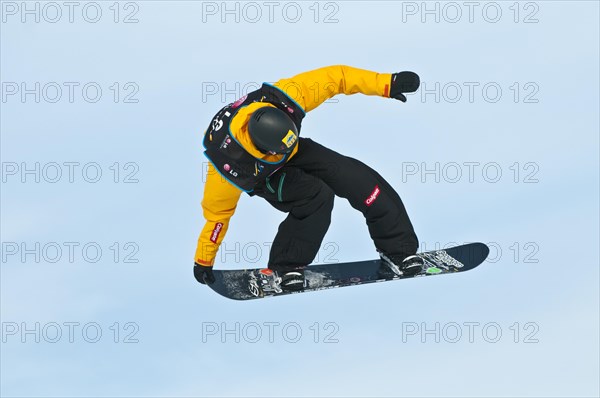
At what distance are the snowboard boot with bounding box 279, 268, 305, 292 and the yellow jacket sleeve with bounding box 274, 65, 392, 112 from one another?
1.75m

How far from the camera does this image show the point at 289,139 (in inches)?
329

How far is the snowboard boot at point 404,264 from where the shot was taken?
30.5 feet

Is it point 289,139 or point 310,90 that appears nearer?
point 289,139

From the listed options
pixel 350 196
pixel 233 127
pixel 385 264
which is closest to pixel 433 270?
pixel 385 264

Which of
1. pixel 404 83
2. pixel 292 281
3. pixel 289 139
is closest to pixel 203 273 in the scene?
pixel 292 281

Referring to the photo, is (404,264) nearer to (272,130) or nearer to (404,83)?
(404,83)

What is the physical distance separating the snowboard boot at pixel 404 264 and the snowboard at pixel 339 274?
1.9 inches

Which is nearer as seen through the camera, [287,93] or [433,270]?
[287,93]

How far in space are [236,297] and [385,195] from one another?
1.85m

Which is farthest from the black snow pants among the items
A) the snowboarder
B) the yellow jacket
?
the yellow jacket

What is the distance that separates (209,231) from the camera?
913 cm

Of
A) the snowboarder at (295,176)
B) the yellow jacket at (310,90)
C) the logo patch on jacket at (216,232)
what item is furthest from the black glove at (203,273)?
the yellow jacket at (310,90)

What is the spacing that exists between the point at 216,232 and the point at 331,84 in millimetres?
1803

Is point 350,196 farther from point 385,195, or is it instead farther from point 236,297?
point 236,297
